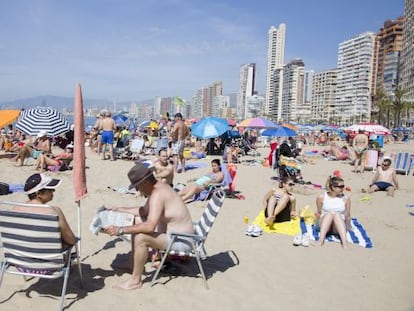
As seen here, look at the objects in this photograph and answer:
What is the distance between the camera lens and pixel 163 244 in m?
→ 3.13

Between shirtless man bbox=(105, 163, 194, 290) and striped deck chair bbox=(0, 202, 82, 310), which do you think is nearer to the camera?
striped deck chair bbox=(0, 202, 82, 310)

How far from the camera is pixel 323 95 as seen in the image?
122 meters

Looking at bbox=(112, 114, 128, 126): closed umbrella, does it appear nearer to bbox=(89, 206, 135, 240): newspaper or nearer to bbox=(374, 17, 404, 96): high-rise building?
bbox=(89, 206, 135, 240): newspaper

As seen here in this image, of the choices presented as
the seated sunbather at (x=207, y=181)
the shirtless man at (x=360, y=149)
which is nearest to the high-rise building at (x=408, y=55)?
the shirtless man at (x=360, y=149)

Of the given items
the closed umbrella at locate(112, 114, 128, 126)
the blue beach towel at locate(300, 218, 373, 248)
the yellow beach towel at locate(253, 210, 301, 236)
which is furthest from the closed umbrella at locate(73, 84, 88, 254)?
the closed umbrella at locate(112, 114, 128, 126)

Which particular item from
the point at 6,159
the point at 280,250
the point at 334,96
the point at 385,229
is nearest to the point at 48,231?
the point at 280,250

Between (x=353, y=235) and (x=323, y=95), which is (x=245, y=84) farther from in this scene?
(x=353, y=235)

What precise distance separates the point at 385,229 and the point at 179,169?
5.74m

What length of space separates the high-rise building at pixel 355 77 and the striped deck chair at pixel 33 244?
343 ft

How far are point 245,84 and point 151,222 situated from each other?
164 m

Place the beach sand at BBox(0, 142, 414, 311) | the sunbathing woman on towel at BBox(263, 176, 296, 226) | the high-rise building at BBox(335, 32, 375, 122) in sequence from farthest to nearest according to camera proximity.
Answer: the high-rise building at BBox(335, 32, 375, 122) → the sunbathing woman on towel at BBox(263, 176, 296, 226) → the beach sand at BBox(0, 142, 414, 311)

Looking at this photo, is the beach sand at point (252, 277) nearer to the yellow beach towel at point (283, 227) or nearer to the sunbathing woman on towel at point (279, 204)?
the yellow beach towel at point (283, 227)

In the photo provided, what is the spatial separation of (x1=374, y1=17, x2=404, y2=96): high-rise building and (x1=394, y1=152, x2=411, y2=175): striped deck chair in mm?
83412

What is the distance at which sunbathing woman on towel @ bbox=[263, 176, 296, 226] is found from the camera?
5.15 m
